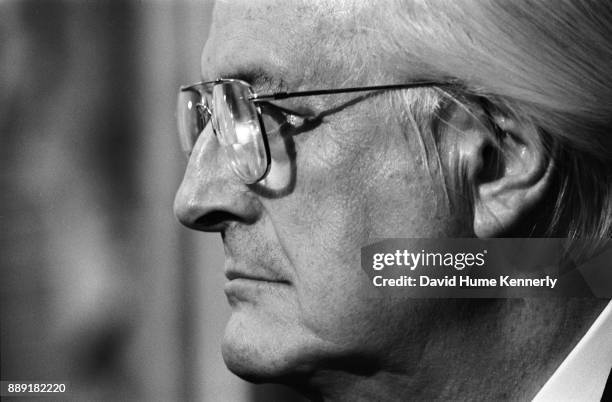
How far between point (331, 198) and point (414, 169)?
0.14 meters

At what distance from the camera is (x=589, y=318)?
1388 mm

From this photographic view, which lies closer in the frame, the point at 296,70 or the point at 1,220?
the point at 296,70

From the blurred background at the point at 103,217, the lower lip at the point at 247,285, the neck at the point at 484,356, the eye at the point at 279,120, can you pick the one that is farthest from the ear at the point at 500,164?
the blurred background at the point at 103,217

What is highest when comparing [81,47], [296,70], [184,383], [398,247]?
[81,47]

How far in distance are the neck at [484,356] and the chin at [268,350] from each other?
2.0 inches

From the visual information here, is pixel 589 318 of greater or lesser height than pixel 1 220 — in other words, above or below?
below

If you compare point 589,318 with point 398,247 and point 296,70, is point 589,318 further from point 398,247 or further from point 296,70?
point 296,70

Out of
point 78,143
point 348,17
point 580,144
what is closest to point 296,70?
point 348,17

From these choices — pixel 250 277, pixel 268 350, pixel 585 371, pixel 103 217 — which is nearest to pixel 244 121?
pixel 250 277

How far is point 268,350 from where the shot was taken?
1.37 metres

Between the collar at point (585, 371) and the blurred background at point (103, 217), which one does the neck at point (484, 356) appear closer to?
the collar at point (585, 371)

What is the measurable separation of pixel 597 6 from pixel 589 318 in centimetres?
50

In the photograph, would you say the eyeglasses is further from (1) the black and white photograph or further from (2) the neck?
(2) the neck

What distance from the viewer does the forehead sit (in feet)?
4.35
